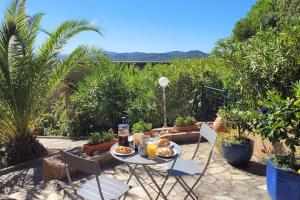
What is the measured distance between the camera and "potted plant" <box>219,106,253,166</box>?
5418 mm

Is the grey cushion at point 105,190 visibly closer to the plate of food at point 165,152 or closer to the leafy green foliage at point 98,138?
the plate of food at point 165,152

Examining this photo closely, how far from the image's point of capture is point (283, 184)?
12.2 feet

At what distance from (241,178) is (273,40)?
8.64 ft

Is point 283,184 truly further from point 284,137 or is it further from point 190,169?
point 190,169

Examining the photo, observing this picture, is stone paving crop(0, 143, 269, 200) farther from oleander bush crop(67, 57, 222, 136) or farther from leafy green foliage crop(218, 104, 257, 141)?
oleander bush crop(67, 57, 222, 136)

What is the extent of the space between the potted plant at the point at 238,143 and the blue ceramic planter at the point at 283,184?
4.84ft

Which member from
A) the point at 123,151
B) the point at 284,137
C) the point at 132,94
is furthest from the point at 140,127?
the point at 284,137

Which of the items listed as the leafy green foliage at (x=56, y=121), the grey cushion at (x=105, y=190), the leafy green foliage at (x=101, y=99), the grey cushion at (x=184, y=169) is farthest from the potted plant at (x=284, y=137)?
the leafy green foliage at (x=56, y=121)

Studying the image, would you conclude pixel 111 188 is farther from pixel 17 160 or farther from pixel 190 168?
pixel 17 160

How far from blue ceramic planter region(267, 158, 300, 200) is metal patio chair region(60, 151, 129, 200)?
1.73 m

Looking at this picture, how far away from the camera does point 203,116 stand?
9.38 m

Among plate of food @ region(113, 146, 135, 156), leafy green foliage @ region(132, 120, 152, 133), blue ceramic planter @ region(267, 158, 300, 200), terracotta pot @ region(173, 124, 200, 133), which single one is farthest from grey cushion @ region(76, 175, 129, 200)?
terracotta pot @ region(173, 124, 200, 133)

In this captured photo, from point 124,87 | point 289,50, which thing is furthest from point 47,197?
point 124,87

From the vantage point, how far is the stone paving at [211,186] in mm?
4477
